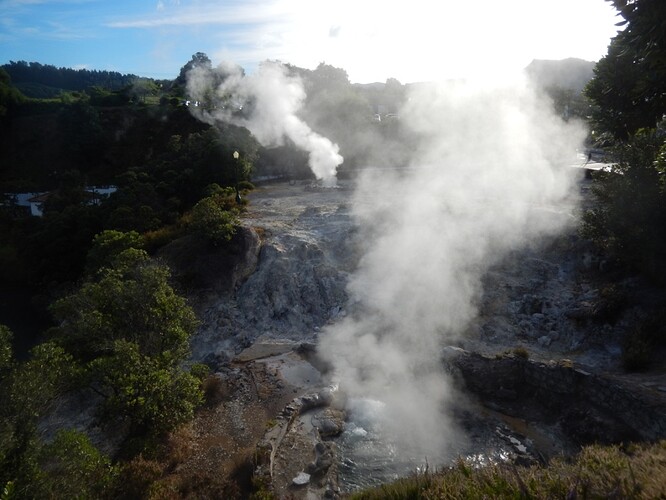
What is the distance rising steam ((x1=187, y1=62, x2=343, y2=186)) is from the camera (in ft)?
84.1

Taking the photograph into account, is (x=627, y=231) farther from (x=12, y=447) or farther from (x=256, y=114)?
(x=256, y=114)

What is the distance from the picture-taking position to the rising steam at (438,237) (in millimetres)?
9555

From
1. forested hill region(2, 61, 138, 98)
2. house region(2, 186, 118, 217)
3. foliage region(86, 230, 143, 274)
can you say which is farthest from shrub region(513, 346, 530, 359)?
forested hill region(2, 61, 138, 98)

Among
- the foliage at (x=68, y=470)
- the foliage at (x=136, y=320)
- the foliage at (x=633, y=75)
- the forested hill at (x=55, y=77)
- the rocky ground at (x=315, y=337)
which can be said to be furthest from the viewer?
the forested hill at (x=55, y=77)

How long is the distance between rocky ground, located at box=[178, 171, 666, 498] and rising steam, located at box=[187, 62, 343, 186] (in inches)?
383

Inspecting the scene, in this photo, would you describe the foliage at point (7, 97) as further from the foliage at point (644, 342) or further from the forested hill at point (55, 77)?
the foliage at point (644, 342)

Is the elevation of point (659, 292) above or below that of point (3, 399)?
below

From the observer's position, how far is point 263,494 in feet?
21.5

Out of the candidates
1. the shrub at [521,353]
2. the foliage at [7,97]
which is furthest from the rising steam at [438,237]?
the foliage at [7,97]

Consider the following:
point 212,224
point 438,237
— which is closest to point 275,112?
point 212,224

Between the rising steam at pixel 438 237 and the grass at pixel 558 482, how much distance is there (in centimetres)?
275

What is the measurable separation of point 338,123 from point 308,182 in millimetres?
7603

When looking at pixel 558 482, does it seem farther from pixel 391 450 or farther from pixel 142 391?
pixel 142 391

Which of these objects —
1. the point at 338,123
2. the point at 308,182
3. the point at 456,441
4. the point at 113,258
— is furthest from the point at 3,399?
the point at 338,123
